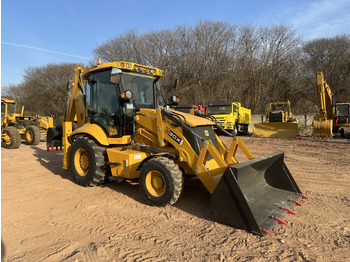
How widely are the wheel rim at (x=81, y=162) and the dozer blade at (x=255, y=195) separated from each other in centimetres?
331

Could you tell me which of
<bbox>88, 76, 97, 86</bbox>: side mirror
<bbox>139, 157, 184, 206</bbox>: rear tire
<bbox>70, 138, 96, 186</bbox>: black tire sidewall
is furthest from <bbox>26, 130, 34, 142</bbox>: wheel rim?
<bbox>139, 157, 184, 206</bbox>: rear tire

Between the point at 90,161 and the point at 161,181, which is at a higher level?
the point at 90,161

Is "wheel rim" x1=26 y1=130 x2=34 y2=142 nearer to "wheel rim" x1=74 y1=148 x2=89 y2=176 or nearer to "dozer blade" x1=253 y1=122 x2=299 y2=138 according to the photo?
"wheel rim" x1=74 y1=148 x2=89 y2=176

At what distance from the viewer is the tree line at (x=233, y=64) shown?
96.2 ft

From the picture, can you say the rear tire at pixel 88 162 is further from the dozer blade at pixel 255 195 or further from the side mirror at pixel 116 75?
the dozer blade at pixel 255 195

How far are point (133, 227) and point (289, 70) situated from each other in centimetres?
3172

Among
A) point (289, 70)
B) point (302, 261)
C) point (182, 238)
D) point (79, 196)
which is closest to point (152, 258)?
point (182, 238)

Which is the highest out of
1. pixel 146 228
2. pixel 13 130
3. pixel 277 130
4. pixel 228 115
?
pixel 228 115

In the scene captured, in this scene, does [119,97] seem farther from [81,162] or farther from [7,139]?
[7,139]

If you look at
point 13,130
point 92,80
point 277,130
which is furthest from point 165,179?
point 277,130

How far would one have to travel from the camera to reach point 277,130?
14.9 meters

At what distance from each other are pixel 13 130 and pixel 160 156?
10655 millimetres

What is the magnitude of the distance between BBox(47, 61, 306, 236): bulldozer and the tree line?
2340cm

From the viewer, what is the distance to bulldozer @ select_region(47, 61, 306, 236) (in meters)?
3.53
